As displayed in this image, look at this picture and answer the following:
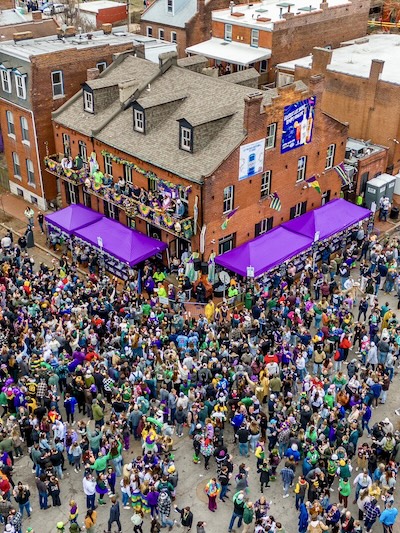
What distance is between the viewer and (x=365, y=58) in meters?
46.6

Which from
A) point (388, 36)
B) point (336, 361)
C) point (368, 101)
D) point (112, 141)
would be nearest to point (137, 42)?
point (112, 141)

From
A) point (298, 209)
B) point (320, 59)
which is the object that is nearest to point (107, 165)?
point (298, 209)

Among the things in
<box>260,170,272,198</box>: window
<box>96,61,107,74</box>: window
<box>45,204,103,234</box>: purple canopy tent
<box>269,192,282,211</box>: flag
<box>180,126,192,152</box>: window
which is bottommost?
<box>45,204,103,234</box>: purple canopy tent

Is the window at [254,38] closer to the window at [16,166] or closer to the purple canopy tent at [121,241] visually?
the window at [16,166]

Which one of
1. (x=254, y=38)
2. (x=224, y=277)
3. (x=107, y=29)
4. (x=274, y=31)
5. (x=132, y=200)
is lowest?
(x=224, y=277)

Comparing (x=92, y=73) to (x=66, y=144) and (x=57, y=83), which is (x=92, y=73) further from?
(x=66, y=144)

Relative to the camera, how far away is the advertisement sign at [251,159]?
31719 millimetres

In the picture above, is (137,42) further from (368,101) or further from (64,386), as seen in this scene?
(64,386)

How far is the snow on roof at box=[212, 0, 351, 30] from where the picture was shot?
52.8m

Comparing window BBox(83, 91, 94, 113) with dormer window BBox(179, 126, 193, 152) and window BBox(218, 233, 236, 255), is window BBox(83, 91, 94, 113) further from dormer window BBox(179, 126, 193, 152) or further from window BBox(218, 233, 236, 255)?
window BBox(218, 233, 236, 255)

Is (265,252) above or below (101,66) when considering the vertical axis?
below

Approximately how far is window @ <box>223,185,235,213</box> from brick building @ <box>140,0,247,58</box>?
3199 centimetres

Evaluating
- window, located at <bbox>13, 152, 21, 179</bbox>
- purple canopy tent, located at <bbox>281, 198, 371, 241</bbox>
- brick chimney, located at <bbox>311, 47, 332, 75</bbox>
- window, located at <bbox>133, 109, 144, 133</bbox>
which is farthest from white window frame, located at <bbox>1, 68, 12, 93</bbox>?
brick chimney, located at <bbox>311, 47, 332, 75</bbox>

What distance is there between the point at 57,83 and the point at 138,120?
7.66m
